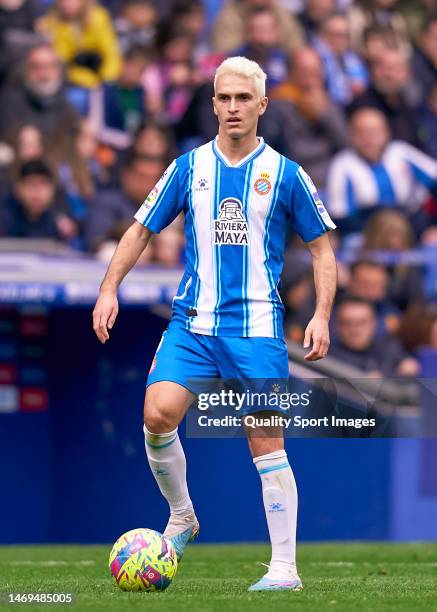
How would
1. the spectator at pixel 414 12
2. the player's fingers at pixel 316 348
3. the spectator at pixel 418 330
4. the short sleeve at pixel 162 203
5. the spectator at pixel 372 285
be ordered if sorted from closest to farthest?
the player's fingers at pixel 316 348 < the short sleeve at pixel 162 203 < the spectator at pixel 418 330 < the spectator at pixel 372 285 < the spectator at pixel 414 12

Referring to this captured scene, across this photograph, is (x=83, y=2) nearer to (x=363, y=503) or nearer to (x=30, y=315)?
(x=30, y=315)

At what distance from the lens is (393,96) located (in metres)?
15.7

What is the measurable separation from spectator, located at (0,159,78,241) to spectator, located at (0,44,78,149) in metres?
0.91

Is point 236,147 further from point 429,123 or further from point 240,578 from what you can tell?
point 429,123

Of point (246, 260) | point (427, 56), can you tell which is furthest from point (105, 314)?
point (427, 56)

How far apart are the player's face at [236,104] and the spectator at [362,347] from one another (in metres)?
6.50

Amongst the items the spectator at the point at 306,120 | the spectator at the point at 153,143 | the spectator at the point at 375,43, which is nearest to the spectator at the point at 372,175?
the spectator at the point at 306,120

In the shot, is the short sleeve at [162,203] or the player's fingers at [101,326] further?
the short sleeve at [162,203]

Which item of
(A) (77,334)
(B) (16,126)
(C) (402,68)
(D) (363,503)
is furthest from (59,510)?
(C) (402,68)

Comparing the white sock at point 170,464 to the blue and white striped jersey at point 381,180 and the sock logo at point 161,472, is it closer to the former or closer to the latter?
the sock logo at point 161,472

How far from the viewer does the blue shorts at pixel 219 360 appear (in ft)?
21.1

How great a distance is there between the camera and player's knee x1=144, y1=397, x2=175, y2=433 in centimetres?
641

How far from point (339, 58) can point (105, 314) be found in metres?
10.1

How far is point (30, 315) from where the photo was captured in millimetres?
12188
